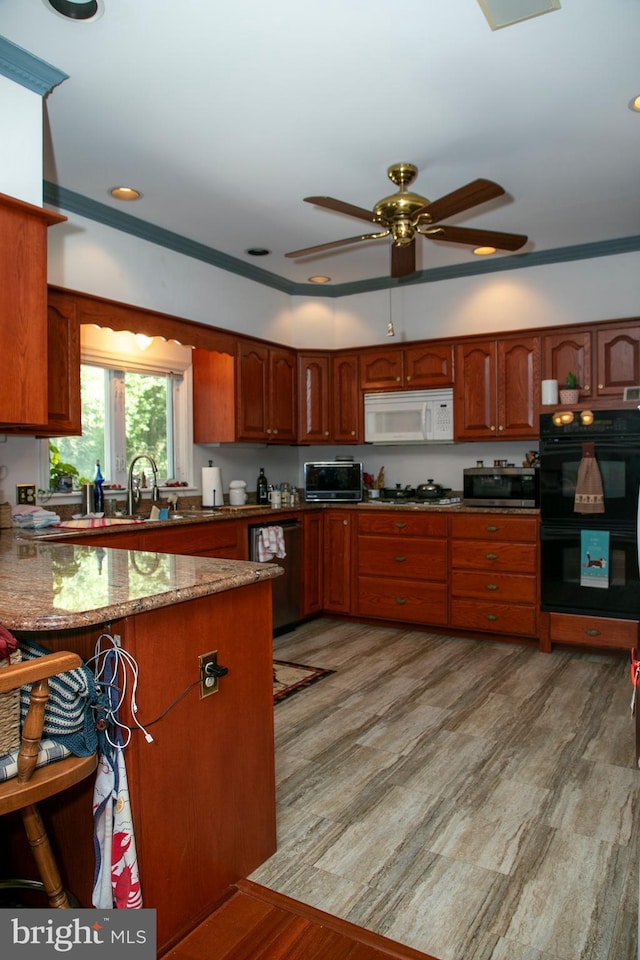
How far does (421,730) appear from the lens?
3014 millimetres

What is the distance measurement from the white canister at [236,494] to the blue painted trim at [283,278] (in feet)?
5.09

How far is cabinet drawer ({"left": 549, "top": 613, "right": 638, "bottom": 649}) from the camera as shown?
397 centimetres

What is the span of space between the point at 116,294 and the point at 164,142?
1.07 metres

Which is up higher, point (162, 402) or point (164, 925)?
point (162, 402)

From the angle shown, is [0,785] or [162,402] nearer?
[0,785]

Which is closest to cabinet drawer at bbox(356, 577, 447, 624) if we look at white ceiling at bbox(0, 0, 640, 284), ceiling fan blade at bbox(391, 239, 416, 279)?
ceiling fan blade at bbox(391, 239, 416, 279)

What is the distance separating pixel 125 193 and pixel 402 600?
3153mm

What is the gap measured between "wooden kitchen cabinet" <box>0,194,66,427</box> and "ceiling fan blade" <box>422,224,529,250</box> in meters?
1.68

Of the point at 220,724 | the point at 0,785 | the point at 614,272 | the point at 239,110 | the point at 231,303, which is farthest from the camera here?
the point at 231,303

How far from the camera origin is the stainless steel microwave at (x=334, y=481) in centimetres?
512

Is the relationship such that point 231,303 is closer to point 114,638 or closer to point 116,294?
point 116,294

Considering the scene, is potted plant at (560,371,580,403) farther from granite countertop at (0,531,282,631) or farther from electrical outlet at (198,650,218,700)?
electrical outlet at (198,650,218,700)

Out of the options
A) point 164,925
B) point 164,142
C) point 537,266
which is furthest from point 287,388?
point 164,925

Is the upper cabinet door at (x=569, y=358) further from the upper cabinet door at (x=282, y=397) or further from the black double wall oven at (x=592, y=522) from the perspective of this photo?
the upper cabinet door at (x=282, y=397)
